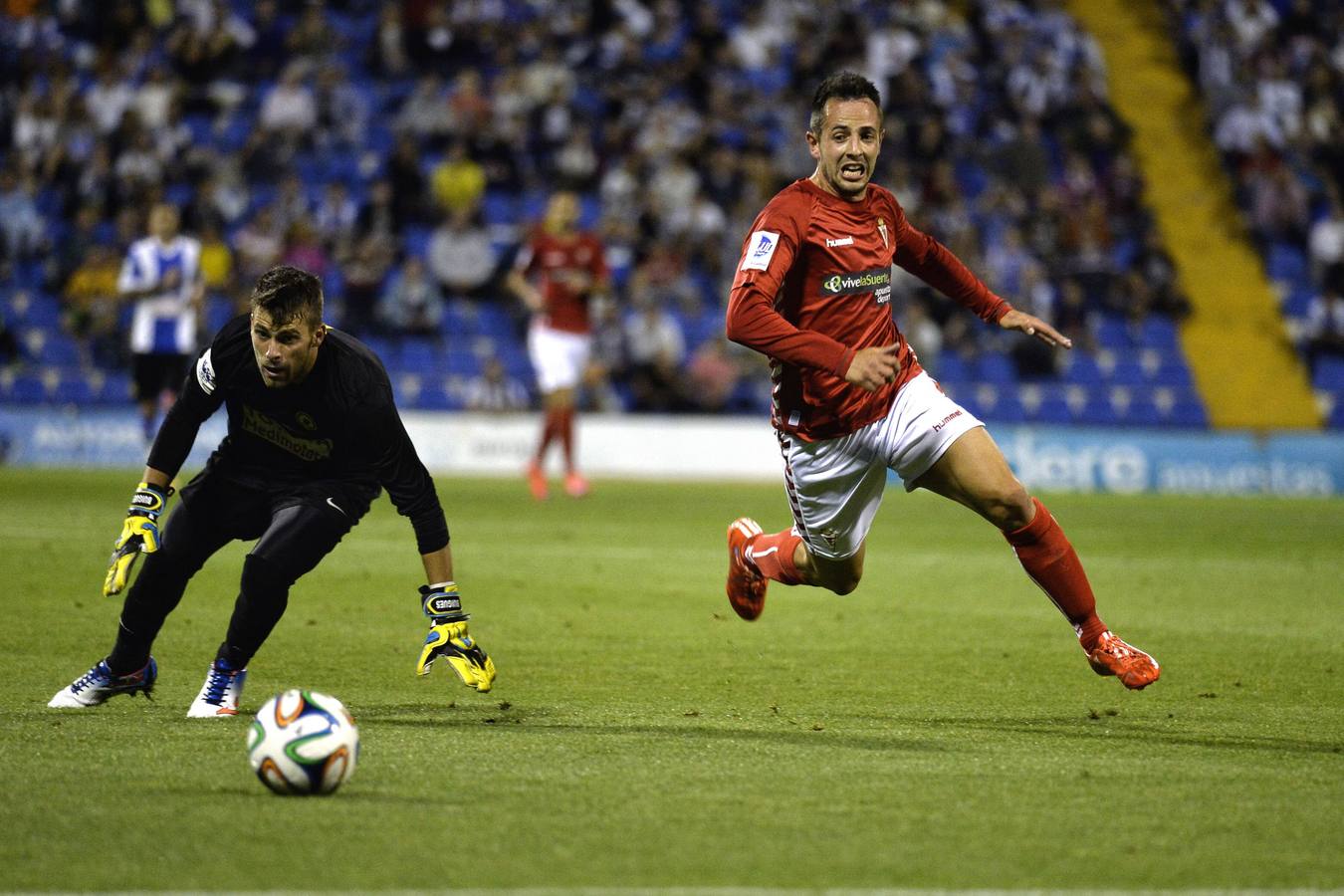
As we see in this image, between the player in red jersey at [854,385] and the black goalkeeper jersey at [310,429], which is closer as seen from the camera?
the black goalkeeper jersey at [310,429]

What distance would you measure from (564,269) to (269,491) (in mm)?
10719

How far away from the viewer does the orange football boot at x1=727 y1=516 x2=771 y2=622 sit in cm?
776

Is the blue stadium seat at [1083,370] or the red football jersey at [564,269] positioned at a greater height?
the red football jersey at [564,269]

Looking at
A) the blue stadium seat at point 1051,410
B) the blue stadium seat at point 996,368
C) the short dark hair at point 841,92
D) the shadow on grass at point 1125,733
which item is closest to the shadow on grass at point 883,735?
the shadow on grass at point 1125,733

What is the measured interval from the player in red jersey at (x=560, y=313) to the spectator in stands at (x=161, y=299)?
9.94 feet

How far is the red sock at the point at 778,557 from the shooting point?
24.5 feet

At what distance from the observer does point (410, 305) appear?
853 inches

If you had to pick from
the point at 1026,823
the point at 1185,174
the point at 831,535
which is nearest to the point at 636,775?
the point at 1026,823

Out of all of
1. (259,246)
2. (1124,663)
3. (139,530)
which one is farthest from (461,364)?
(1124,663)

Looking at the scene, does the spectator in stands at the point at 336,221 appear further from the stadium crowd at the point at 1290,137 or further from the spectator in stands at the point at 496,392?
the stadium crowd at the point at 1290,137

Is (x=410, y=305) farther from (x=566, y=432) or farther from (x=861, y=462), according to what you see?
(x=861, y=462)

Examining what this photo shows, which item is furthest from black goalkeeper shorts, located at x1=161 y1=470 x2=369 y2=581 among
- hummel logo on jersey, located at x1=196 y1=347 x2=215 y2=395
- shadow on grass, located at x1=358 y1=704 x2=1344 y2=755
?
shadow on grass, located at x1=358 y1=704 x2=1344 y2=755

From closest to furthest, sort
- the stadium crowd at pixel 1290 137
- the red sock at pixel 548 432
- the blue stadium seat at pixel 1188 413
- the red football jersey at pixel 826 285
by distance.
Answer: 1. the red football jersey at pixel 826 285
2. the red sock at pixel 548 432
3. the blue stadium seat at pixel 1188 413
4. the stadium crowd at pixel 1290 137

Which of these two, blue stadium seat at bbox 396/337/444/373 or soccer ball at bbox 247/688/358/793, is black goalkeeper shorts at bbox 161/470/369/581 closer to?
soccer ball at bbox 247/688/358/793
